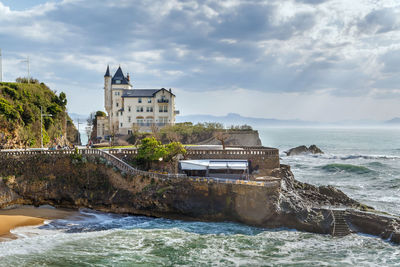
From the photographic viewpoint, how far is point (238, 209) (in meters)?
30.9

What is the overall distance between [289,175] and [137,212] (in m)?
19.0

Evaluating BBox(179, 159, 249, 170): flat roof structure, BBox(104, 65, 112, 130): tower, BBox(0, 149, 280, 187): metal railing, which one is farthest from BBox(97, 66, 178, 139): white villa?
BBox(179, 159, 249, 170): flat roof structure

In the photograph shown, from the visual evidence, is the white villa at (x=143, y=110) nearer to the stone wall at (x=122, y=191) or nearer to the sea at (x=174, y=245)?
the stone wall at (x=122, y=191)

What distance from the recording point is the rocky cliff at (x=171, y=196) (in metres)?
29.5

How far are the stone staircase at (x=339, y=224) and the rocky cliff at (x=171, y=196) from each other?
43 cm

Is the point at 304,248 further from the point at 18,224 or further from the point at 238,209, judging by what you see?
the point at 18,224

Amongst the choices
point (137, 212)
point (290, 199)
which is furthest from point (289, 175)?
point (137, 212)

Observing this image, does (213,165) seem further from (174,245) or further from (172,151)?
(174,245)

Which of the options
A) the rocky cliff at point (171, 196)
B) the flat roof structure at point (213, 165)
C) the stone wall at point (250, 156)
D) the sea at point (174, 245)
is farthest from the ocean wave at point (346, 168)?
the sea at point (174, 245)

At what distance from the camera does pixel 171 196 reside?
107ft

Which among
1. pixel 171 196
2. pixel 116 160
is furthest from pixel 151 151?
pixel 171 196

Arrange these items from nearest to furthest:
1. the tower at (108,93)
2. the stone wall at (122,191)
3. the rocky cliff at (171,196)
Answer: the rocky cliff at (171,196), the stone wall at (122,191), the tower at (108,93)

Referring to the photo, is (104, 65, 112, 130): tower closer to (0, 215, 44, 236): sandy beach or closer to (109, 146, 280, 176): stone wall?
(109, 146, 280, 176): stone wall

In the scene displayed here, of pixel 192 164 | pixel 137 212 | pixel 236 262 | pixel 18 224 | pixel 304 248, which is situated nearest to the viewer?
pixel 236 262
